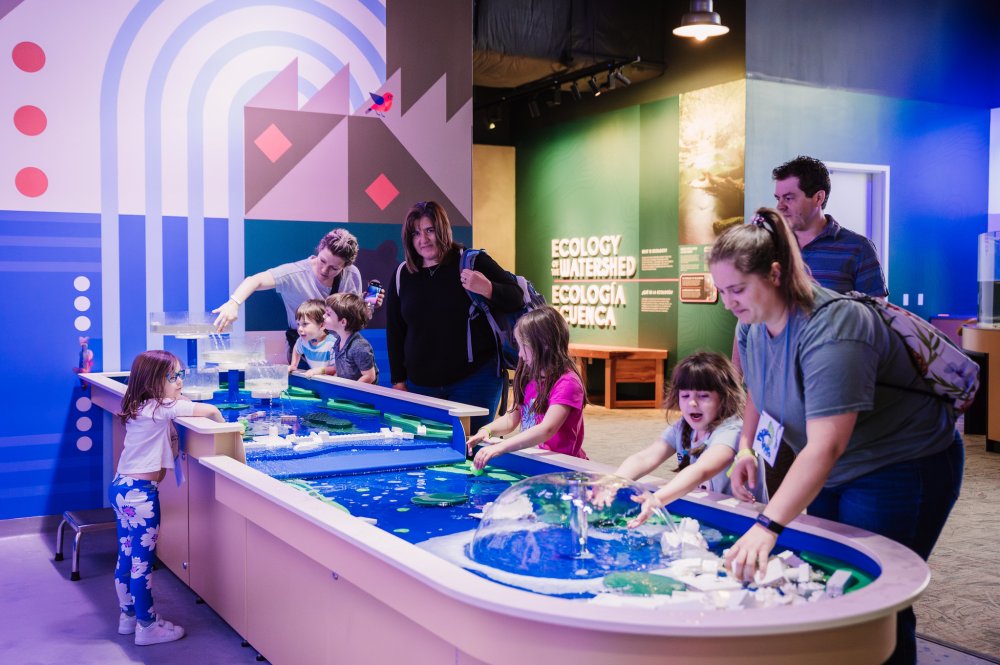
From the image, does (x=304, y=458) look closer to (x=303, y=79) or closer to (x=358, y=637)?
(x=358, y=637)

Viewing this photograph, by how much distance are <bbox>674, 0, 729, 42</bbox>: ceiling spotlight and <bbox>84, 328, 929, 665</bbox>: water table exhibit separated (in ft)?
20.1

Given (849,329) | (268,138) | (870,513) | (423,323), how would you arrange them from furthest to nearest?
1. (268,138)
2. (423,323)
3. (870,513)
4. (849,329)

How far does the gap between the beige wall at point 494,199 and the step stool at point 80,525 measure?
8487 mm

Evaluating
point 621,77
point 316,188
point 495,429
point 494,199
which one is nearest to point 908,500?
point 495,429

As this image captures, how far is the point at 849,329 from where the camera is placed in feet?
6.82

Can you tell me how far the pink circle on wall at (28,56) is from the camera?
544 centimetres

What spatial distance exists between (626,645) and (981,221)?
1136 cm

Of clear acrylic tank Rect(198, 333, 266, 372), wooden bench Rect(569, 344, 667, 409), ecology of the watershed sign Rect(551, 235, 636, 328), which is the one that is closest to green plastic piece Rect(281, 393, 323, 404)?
clear acrylic tank Rect(198, 333, 266, 372)

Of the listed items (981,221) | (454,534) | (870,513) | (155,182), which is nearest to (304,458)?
(454,534)

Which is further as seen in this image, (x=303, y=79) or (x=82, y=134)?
(x=303, y=79)

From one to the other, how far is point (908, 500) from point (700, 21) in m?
7.61

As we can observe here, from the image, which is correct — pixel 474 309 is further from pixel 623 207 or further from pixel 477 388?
pixel 623 207

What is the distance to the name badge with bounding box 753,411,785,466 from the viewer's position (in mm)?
2318

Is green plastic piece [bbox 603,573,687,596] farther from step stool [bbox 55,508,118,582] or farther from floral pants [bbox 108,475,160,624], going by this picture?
step stool [bbox 55,508,118,582]
